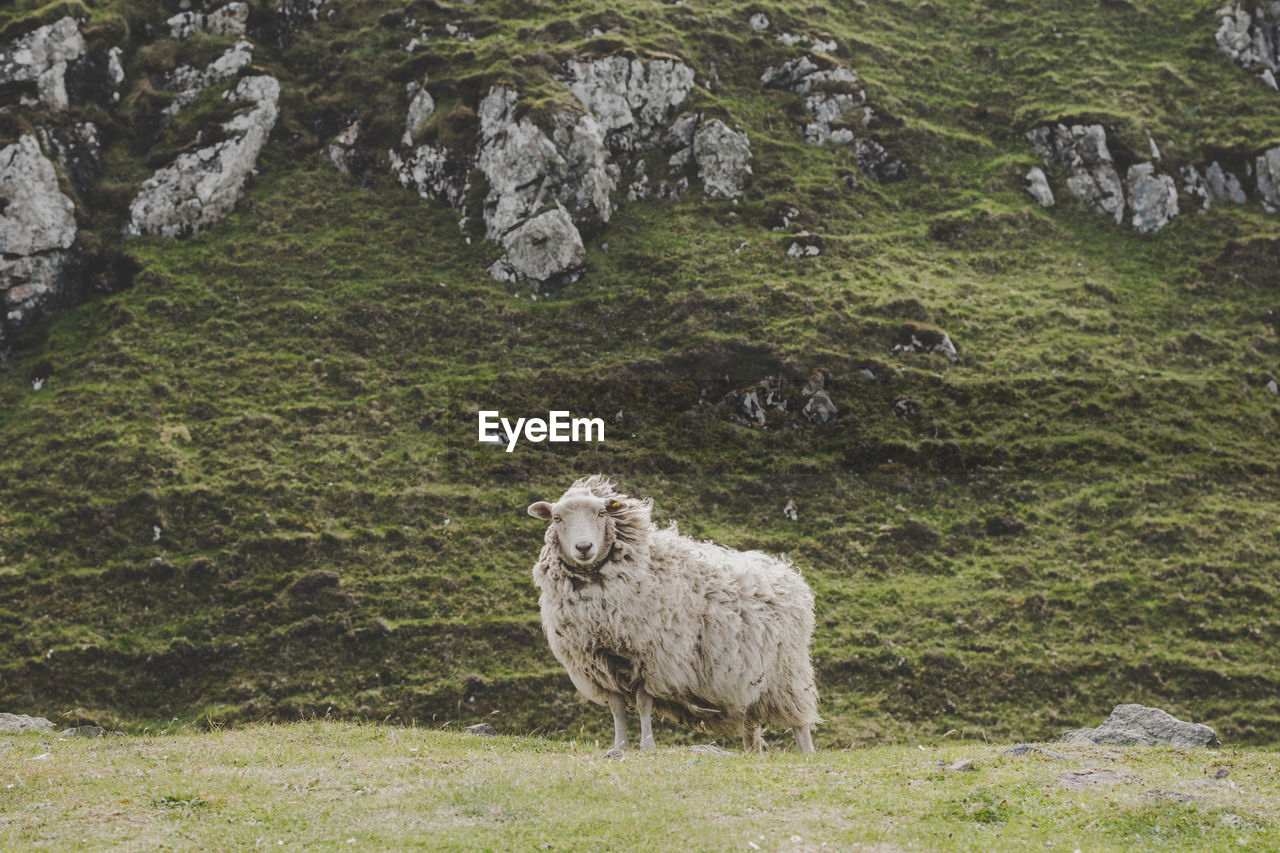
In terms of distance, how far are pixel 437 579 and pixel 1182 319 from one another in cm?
4218

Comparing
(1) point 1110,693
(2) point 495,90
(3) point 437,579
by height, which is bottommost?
(1) point 1110,693

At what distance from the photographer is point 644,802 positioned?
1003 centimetres

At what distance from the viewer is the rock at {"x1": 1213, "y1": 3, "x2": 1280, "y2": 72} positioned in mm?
65625

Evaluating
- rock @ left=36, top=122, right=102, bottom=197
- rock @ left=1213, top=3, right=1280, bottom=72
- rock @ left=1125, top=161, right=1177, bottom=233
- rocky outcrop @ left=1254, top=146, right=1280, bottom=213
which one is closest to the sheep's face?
rock @ left=36, top=122, right=102, bottom=197

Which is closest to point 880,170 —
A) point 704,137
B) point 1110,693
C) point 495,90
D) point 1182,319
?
point 704,137

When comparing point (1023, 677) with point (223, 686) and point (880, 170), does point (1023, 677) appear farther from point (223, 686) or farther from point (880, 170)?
point (880, 170)

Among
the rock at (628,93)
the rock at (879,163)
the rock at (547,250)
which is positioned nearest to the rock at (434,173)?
the rock at (547,250)

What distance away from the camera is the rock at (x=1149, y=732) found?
1634 cm

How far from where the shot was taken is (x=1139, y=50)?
6850 centimetres

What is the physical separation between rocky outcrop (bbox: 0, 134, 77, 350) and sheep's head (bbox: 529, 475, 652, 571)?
41606 millimetres

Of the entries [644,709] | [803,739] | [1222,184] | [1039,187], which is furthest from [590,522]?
[1222,184]

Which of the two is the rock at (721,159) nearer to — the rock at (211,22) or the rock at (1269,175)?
the rock at (1269,175)

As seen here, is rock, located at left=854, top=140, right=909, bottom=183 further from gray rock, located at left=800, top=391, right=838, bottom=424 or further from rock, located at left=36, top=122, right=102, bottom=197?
rock, located at left=36, top=122, right=102, bottom=197

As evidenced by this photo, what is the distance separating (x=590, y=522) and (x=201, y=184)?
46637 millimetres
